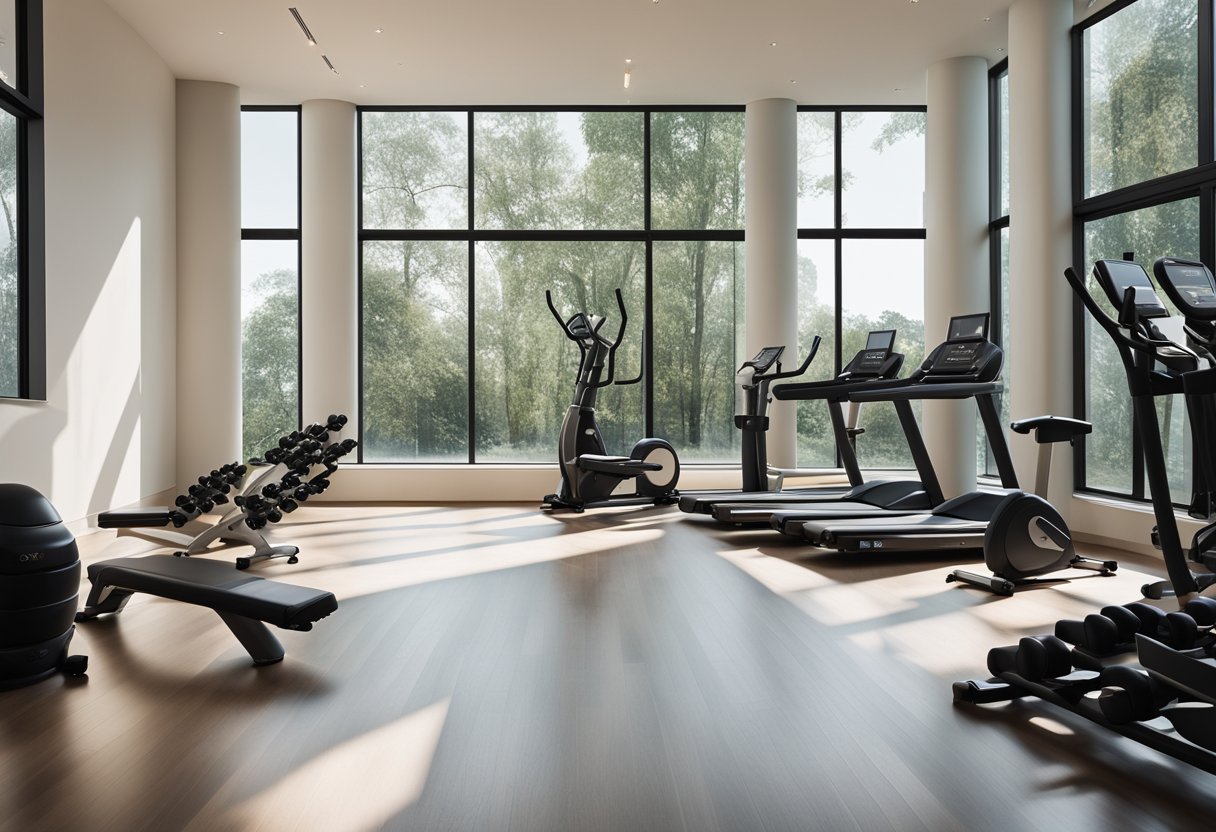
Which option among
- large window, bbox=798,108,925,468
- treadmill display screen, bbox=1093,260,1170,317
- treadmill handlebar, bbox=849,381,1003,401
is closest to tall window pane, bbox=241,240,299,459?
large window, bbox=798,108,925,468

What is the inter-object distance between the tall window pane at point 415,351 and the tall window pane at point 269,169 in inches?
34.6

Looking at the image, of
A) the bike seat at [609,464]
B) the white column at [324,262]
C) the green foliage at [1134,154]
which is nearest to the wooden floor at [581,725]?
the green foliage at [1134,154]

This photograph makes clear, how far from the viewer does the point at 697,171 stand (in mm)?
8727

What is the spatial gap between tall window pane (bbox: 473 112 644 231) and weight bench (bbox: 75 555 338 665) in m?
5.86

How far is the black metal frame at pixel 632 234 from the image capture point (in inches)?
340

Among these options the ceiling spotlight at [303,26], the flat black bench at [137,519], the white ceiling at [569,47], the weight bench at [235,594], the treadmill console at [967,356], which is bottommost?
the weight bench at [235,594]

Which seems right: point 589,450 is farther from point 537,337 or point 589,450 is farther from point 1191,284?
point 1191,284

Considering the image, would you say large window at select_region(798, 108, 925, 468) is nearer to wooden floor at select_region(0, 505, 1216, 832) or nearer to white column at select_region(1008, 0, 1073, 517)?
white column at select_region(1008, 0, 1073, 517)

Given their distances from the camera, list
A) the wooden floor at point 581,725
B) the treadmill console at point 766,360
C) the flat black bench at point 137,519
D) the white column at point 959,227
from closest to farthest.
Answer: the wooden floor at point 581,725 < the flat black bench at point 137,519 < the treadmill console at point 766,360 < the white column at point 959,227

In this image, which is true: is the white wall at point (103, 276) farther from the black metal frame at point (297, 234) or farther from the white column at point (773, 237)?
the white column at point (773, 237)

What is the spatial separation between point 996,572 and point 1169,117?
3457 millimetres

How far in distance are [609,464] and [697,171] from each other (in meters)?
3.25

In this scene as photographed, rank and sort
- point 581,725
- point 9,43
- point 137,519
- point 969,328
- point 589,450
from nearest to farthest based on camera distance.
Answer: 1. point 581,725
2. point 137,519
3. point 9,43
4. point 969,328
5. point 589,450

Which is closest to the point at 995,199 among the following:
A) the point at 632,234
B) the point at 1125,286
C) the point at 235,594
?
the point at 632,234
